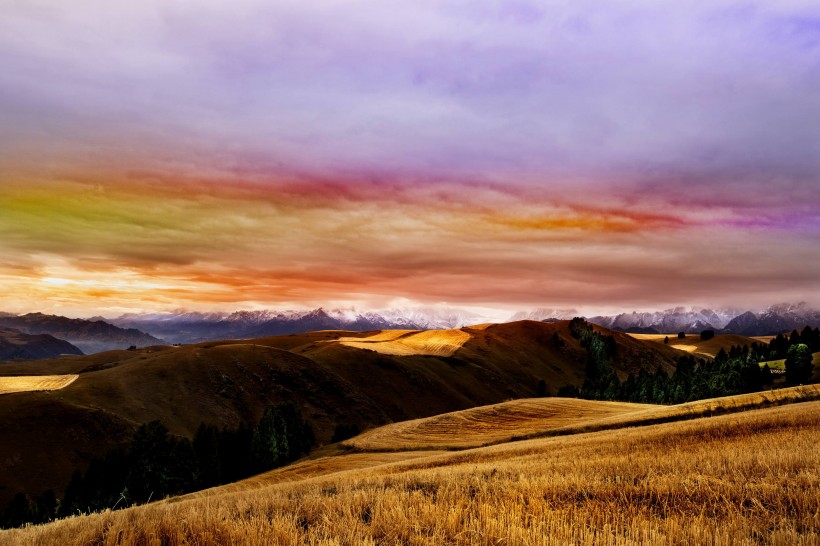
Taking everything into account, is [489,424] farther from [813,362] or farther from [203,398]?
[203,398]

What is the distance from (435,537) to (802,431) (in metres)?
19.1

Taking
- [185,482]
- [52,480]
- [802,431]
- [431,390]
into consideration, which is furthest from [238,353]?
[802,431]

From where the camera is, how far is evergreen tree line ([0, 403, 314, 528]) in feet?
228

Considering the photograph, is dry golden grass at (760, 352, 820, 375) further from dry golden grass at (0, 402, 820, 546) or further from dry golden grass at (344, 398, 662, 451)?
dry golden grass at (0, 402, 820, 546)

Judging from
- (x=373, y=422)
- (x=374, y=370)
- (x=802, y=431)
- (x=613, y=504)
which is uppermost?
(x=613, y=504)

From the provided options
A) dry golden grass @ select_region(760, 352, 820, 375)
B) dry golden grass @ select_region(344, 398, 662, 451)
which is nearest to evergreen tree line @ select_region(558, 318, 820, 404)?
dry golden grass @ select_region(760, 352, 820, 375)

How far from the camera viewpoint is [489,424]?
5991cm

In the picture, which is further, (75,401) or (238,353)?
(238,353)

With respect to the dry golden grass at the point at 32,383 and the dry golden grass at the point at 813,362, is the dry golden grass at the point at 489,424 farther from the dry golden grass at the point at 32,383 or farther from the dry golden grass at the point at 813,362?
the dry golden grass at the point at 32,383

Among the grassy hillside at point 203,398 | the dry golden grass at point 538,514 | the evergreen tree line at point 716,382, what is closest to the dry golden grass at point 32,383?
the grassy hillside at point 203,398

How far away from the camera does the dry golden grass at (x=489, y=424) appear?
50625 mm

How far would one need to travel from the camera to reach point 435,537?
301 inches

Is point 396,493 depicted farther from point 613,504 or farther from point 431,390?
point 431,390

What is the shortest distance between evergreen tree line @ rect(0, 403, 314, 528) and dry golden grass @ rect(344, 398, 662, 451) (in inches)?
1235
